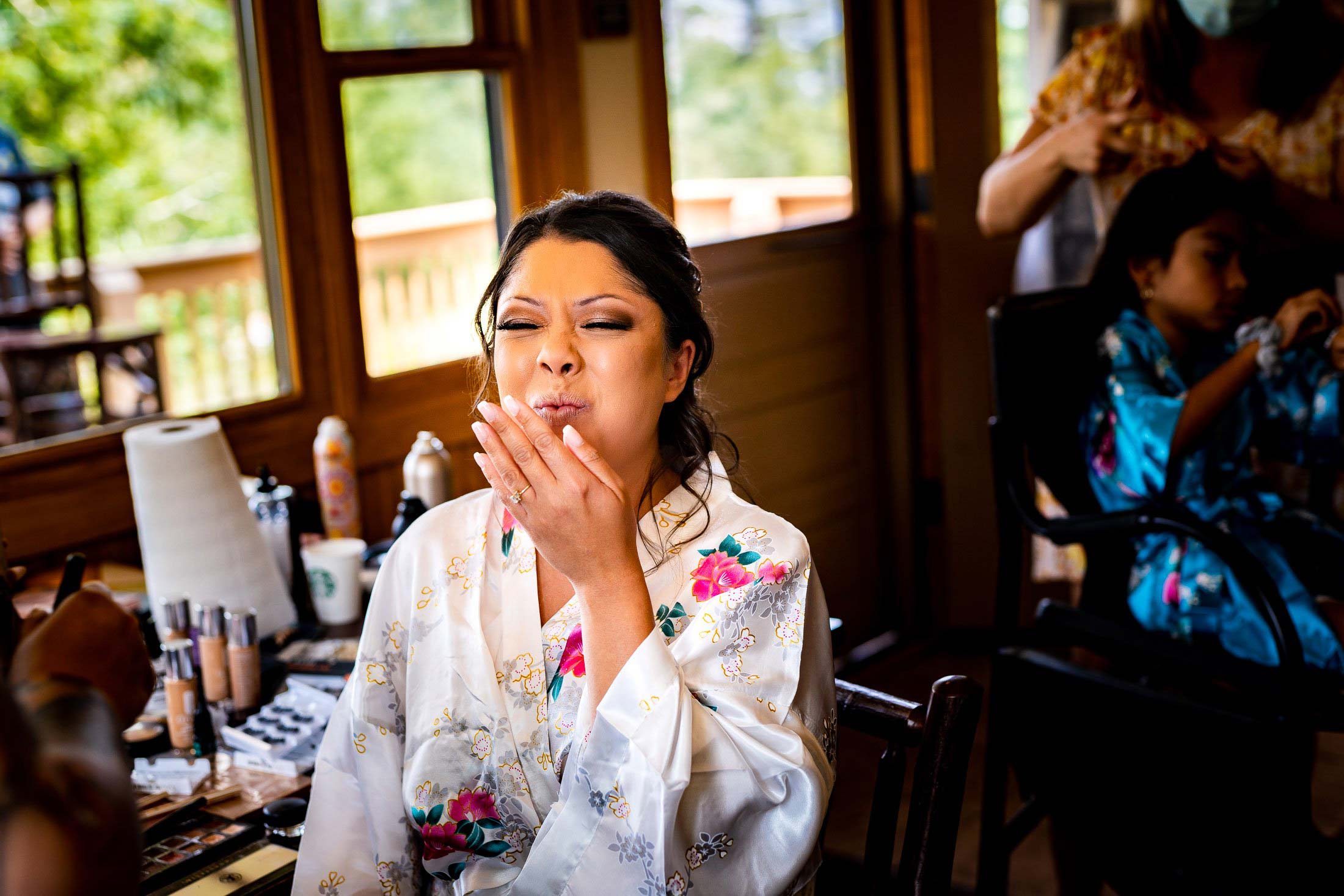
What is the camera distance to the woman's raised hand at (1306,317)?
6.46ft

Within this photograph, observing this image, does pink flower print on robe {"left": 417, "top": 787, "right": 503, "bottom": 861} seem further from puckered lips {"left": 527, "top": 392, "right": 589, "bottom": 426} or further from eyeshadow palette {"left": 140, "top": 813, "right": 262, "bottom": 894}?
puckered lips {"left": 527, "top": 392, "right": 589, "bottom": 426}

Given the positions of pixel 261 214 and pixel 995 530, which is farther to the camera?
pixel 995 530

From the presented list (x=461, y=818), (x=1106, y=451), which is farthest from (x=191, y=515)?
(x=1106, y=451)

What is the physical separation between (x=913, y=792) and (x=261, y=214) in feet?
5.25

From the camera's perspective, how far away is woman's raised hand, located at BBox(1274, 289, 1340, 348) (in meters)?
1.97

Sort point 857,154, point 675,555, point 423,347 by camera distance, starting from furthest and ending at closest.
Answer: point 857,154
point 423,347
point 675,555

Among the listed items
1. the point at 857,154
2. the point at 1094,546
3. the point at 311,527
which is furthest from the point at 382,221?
the point at 1094,546

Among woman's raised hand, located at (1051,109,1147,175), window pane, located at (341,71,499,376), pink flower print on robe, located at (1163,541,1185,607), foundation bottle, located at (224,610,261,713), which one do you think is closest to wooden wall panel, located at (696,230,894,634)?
window pane, located at (341,71,499,376)

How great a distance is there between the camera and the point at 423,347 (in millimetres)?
2527

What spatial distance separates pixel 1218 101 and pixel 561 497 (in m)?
1.87

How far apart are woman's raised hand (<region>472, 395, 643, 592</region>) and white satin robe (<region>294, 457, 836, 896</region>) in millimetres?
82

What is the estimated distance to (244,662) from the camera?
4.89 ft

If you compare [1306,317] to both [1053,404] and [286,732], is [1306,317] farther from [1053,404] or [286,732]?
[286,732]

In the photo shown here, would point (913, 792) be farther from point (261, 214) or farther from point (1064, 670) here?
point (261, 214)
